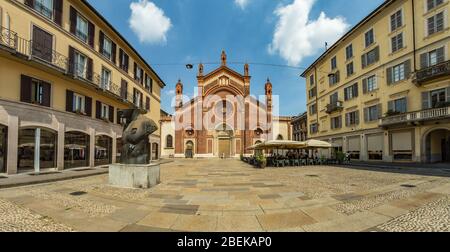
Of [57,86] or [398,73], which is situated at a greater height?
[398,73]

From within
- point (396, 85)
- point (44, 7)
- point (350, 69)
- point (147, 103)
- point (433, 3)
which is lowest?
point (147, 103)

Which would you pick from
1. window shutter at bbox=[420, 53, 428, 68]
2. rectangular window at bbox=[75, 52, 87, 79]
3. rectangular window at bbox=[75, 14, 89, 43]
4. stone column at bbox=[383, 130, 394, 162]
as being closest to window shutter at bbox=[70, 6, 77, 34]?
rectangular window at bbox=[75, 14, 89, 43]

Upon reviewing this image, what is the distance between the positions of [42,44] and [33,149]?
6.60 m

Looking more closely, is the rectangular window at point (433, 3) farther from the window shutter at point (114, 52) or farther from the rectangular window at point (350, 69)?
the window shutter at point (114, 52)

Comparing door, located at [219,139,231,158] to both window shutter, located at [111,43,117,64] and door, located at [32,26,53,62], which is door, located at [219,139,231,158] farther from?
door, located at [32,26,53,62]

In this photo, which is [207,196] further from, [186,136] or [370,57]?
[186,136]

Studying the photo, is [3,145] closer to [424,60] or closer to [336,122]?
[424,60]

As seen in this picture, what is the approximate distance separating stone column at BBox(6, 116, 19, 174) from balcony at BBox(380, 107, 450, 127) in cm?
2864

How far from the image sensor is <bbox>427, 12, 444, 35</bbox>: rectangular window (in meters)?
Result: 17.1

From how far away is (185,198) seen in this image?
6.91 m

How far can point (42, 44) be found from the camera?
1310cm

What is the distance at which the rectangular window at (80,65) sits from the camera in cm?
1573

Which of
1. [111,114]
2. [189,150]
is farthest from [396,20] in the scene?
[189,150]
